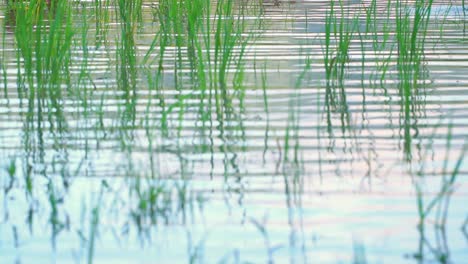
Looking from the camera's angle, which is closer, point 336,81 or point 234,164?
point 234,164

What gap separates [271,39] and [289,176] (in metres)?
4.78

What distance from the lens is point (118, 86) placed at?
7.24 metres

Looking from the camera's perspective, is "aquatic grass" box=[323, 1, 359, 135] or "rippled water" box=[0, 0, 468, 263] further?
"aquatic grass" box=[323, 1, 359, 135]

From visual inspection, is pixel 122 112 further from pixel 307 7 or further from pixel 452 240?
pixel 307 7

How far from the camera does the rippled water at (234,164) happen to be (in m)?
4.13

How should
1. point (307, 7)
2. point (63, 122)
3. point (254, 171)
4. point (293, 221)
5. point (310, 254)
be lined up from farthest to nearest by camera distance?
point (307, 7)
point (63, 122)
point (254, 171)
point (293, 221)
point (310, 254)

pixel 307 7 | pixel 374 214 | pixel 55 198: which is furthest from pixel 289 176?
pixel 307 7

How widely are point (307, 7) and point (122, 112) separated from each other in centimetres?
646

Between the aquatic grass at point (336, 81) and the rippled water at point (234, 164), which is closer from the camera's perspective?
the rippled water at point (234, 164)

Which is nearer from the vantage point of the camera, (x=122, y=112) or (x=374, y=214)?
(x=374, y=214)

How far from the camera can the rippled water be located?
4.13 m

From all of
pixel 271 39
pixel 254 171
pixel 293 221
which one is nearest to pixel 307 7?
pixel 271 39

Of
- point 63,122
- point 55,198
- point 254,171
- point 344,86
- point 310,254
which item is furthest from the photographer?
point 344,86

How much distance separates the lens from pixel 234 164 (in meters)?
5.25
